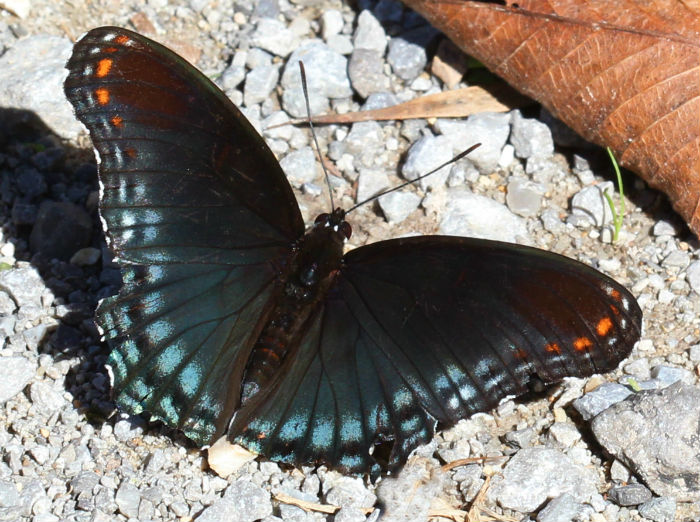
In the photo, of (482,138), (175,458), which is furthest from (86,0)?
(175,458)

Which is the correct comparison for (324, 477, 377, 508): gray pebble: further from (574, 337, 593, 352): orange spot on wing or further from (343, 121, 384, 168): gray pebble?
(343, 121, 384, 168): gray pebble

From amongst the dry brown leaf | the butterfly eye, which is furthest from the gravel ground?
the butterfly eye

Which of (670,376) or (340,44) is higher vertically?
(340,44)

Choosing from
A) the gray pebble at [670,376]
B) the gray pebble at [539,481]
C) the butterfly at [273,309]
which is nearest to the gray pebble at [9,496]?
the butterfly at [273,309]

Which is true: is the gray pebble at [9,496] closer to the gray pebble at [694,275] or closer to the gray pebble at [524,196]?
the gray pebble at [524,196]

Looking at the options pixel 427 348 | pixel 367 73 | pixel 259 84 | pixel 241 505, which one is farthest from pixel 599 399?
pixel 259 84

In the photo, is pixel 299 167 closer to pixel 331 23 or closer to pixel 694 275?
pixel 331 23
